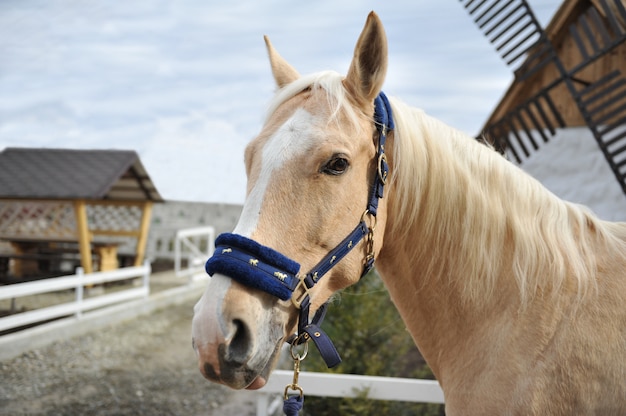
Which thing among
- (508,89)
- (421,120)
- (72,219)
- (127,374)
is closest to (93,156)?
(72,219)

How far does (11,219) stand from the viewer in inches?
456

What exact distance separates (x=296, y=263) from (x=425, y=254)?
2.18 ft

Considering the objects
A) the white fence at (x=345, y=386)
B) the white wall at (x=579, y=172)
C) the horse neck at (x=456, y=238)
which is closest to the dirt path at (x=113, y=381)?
the white fence at (x=345, y=386)

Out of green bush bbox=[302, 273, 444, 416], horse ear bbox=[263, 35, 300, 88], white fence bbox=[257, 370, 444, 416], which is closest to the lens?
horse ear bbox=[263, 35, 300, 88]

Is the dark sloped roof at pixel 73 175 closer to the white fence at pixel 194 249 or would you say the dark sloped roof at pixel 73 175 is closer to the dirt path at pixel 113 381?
the white fence at pixel 194 249

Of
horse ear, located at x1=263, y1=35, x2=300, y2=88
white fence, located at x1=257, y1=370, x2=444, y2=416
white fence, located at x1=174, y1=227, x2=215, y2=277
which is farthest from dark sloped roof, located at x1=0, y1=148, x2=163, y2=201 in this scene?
horse ear, located at x1=263, y1=35, x2=300, y2=88

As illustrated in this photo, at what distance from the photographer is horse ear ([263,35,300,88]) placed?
222 centimetres

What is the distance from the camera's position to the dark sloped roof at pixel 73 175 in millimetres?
10882

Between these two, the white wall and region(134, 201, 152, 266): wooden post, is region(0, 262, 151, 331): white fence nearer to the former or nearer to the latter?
region(134, 201, 152, 266): wooden post

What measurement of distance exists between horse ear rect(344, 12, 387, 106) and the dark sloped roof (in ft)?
33.1

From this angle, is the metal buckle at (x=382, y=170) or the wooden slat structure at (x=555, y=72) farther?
the wooden slat structure at (x=555, y=72)

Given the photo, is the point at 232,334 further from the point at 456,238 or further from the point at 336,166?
the point at 456,238

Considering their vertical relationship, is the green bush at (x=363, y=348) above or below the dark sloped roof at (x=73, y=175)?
below

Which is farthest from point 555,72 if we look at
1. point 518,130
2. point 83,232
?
point 83,232
